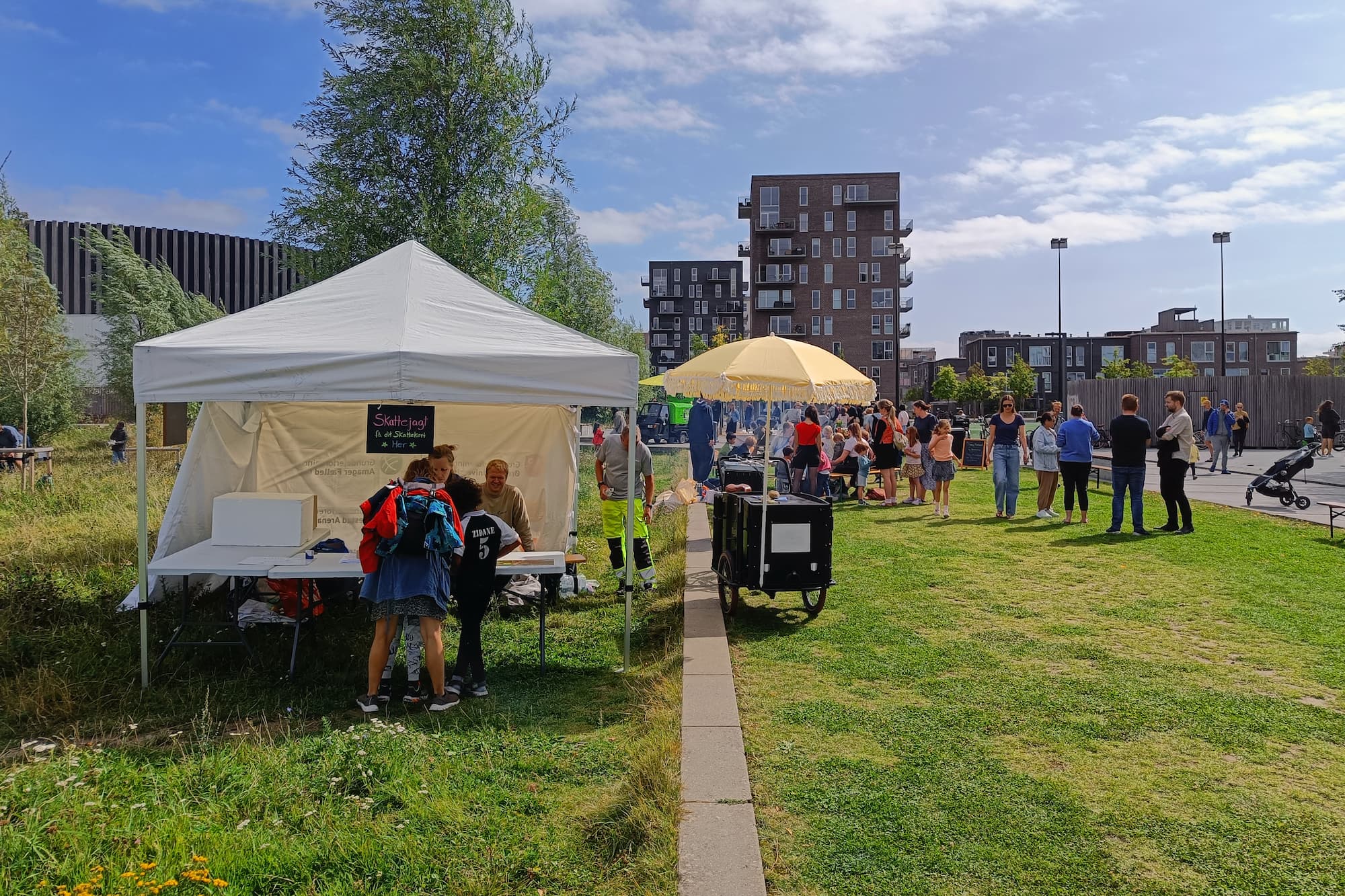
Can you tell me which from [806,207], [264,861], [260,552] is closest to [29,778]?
[264,861]

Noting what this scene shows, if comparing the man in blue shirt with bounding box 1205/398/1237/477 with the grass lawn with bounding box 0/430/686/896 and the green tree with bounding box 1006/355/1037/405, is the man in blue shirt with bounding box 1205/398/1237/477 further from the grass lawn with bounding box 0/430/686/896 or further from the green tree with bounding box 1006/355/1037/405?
the green tree with bounding box 1006/355/1037/405

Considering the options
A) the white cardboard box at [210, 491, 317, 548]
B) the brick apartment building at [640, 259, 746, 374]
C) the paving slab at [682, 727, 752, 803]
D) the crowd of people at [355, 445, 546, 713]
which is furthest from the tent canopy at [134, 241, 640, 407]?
the brick apartment building at [640, 259, 746, 374]

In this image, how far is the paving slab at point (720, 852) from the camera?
3357 mm

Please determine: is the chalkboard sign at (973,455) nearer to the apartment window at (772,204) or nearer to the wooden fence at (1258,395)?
the wooden fence at (1258,395)

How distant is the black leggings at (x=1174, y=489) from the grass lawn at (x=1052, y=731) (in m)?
2.46

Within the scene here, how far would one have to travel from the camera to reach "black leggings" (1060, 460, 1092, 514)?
13609 millimetres

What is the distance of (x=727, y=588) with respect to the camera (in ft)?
29.2

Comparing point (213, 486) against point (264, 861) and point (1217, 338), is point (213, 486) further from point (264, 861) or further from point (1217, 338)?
point (1217, 338)

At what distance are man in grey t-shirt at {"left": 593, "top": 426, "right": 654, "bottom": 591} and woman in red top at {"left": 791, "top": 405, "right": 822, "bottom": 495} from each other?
16.8ft

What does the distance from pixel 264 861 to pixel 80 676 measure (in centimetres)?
373

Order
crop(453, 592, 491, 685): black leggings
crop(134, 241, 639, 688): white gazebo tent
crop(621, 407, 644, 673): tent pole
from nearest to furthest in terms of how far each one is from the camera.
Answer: crop(453, 592, 491, 685): black leggings < crop(134, 241, 639, 688): white gazebo tent < crop(621, 407, 644, 673): tent pole

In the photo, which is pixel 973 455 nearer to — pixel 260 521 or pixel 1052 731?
pixel 1052 731

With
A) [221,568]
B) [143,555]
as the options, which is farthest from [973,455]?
[143,555]

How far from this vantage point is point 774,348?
28.4 feet
